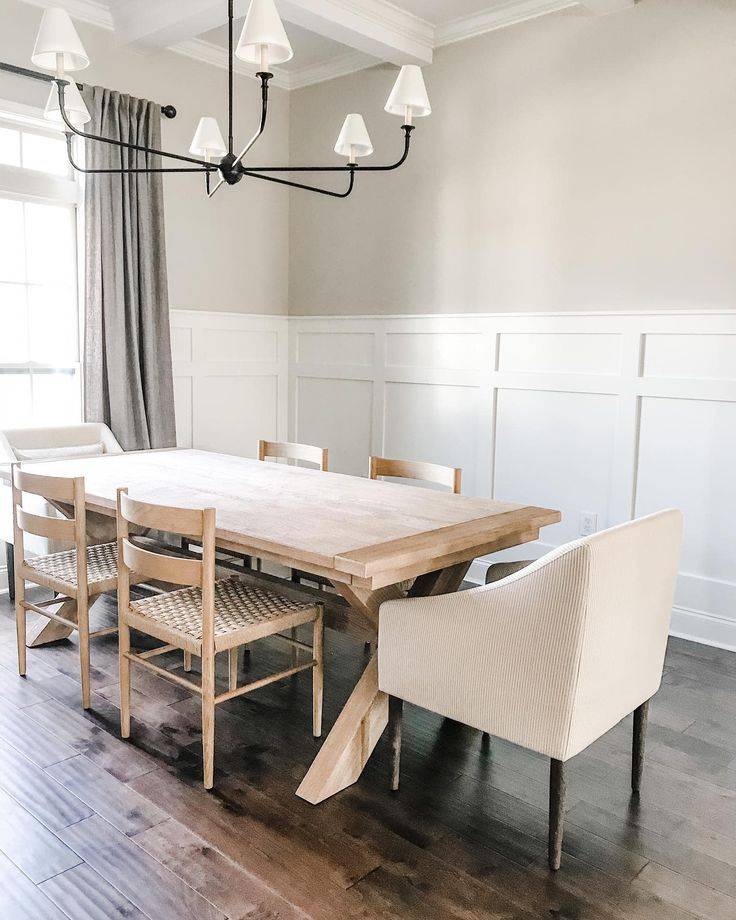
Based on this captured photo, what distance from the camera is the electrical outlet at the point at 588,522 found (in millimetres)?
3881

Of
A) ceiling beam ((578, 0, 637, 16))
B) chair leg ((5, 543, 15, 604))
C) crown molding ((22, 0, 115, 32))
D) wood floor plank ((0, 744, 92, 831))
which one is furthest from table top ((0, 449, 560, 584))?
ceiling beam ((578, 0, 637, 16))

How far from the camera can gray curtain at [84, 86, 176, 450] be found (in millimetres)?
4035

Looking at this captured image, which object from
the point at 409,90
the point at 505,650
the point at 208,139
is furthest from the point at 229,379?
the point at 505,650

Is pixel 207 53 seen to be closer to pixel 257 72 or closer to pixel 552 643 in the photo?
pixel 257 72

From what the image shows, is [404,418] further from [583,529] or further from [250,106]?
[250,106]

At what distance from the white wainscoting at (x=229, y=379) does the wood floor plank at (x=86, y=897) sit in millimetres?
3141

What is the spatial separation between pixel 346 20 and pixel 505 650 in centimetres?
323

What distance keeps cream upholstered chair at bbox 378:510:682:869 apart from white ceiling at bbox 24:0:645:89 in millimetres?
2815

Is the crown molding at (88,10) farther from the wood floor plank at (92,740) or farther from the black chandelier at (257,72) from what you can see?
the wood floor plank at (92,740)

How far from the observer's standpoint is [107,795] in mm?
2189

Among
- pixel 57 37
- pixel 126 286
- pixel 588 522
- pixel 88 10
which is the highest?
pixel 88 10

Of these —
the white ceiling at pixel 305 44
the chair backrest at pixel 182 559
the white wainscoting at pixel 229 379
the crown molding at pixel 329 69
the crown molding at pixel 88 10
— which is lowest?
the chair backrest at pixel 182 559

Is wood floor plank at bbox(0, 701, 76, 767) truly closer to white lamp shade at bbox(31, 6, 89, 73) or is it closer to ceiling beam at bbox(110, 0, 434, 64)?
white lamp shade at bbox(31, 6, 89, 73)

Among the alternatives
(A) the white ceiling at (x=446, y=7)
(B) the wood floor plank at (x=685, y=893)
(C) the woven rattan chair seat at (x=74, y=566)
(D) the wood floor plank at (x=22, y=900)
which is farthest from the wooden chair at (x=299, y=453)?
(A) the white ceiling at (x=446, y=7)
